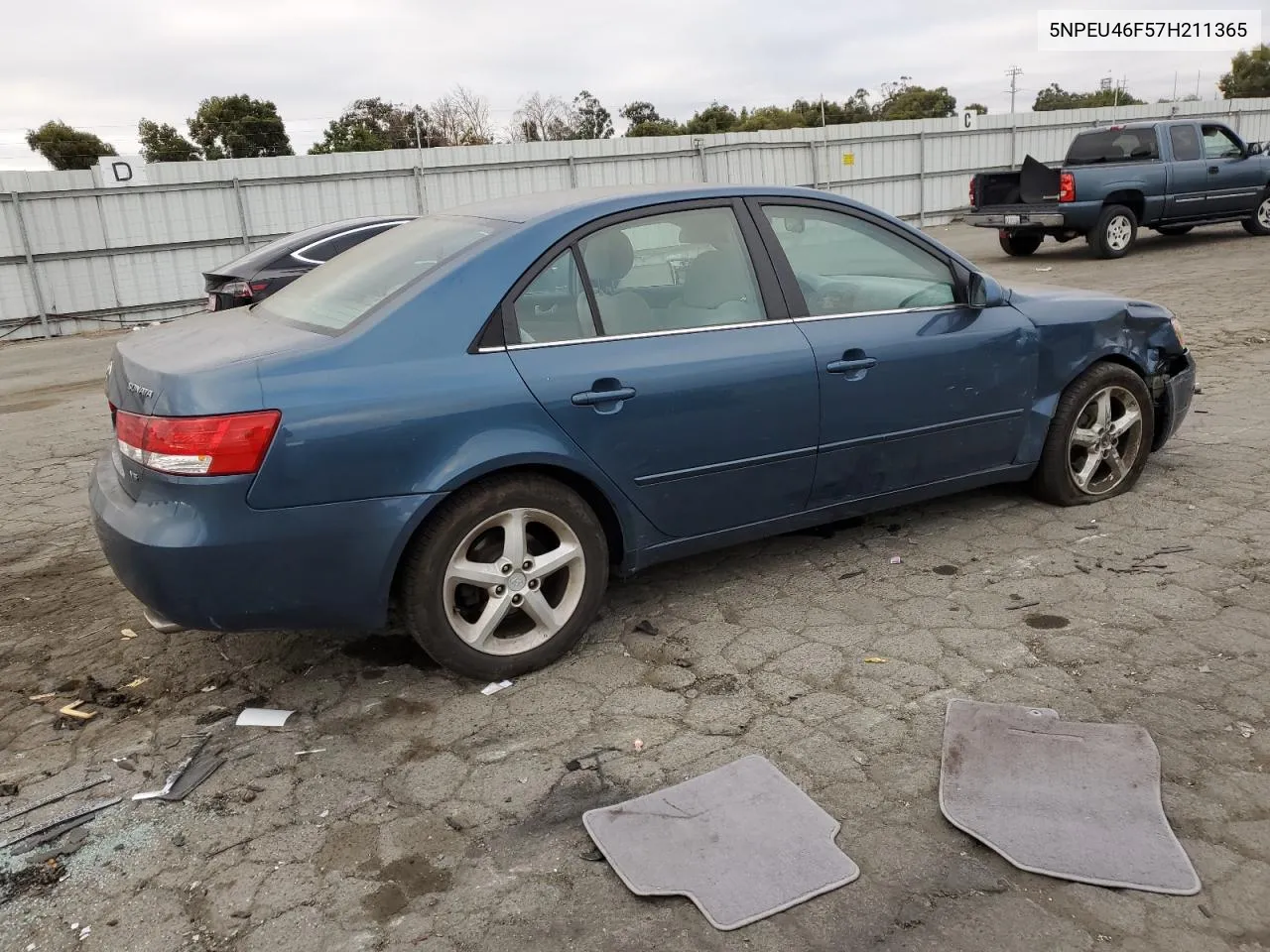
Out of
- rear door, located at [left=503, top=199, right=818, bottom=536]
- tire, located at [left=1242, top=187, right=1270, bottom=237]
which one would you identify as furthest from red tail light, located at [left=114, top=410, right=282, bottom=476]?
tire, located at [left=1242, top=187, right=1270, bottom=237]

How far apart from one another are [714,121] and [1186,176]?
4106 centimetres

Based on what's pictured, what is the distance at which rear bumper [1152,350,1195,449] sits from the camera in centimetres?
→ 499

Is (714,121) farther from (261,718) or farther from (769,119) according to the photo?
(261,718)

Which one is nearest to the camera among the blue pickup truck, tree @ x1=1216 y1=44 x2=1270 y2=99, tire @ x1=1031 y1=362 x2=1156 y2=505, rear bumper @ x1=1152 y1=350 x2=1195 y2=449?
tire @ x1=1031 y1=362 x2=1156 y2=505

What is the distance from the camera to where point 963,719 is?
3086 mm

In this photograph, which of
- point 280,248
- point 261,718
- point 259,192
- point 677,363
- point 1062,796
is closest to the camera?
point 1062,796

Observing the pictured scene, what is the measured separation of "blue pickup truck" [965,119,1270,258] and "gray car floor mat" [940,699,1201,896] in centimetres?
1341

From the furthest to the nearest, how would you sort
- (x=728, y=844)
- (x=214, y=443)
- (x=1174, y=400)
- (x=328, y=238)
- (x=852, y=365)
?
(x=328, y=238), (x=1174, y=400), (x=852, y=365), (x=214, y=443), (x=728, y=844)

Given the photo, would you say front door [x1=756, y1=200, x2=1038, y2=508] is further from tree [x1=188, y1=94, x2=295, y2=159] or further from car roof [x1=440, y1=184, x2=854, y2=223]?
tree [x1=188, y1=94, x2=295, y2=159]

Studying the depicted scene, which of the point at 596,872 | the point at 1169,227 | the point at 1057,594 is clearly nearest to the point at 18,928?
the point at 596,872

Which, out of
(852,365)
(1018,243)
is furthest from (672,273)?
(1018,243)

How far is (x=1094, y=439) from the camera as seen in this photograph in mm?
4785

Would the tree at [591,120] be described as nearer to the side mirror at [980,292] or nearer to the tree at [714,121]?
the tree at [714,121]

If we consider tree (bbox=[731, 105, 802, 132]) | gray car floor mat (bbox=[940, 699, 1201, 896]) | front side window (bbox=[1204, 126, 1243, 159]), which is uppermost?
tree (bbox=[731, 105, 802, 132])
